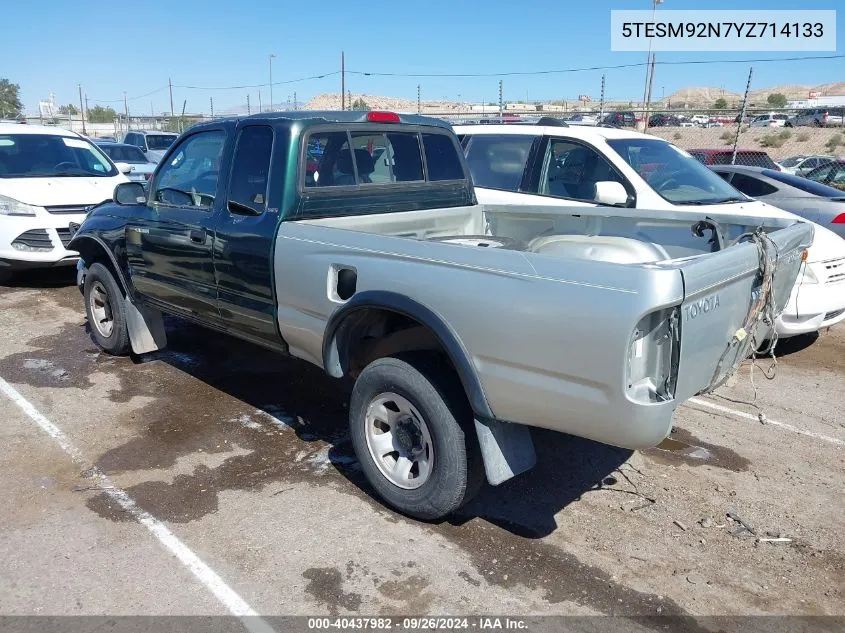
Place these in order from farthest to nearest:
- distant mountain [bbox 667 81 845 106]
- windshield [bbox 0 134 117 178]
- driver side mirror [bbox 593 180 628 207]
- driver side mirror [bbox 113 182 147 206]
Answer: distant mountain [bbox 667 81 845 106]
windshield [bbox 0 134 117 178]
driver side mirror [bbox 593 180 628 207]
driver side mirror [bbox 113 182 147 206]

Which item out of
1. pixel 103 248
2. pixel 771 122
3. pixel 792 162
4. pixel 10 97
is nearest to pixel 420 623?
pixel 103 248

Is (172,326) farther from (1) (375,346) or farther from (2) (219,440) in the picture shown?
(1) (375,346)

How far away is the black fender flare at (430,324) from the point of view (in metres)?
3.16

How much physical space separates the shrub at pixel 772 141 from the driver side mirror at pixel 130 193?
33.6 meters

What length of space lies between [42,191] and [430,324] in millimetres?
7273

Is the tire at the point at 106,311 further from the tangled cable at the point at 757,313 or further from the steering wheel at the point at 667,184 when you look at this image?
the steering wheel at the point at 667,184

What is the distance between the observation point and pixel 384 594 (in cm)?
309

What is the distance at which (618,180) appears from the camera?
6.61m

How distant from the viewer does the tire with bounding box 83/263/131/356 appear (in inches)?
227

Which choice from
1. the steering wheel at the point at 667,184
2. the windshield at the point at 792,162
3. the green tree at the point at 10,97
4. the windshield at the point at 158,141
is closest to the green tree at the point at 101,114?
the green tree at the point at 10,97

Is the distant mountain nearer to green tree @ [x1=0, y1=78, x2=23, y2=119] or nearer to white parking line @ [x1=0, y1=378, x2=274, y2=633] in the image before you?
green tree @ [x1=0, y1=78, x2=23, y2=119]

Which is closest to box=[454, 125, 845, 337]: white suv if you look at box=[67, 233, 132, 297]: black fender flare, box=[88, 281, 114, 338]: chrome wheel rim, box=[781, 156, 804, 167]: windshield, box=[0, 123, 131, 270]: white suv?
box=[67, 233, 132, 297]: black fender flare

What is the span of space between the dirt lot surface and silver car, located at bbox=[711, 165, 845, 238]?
3.77 m

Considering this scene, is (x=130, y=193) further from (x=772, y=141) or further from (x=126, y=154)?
(x=772, y=141)
